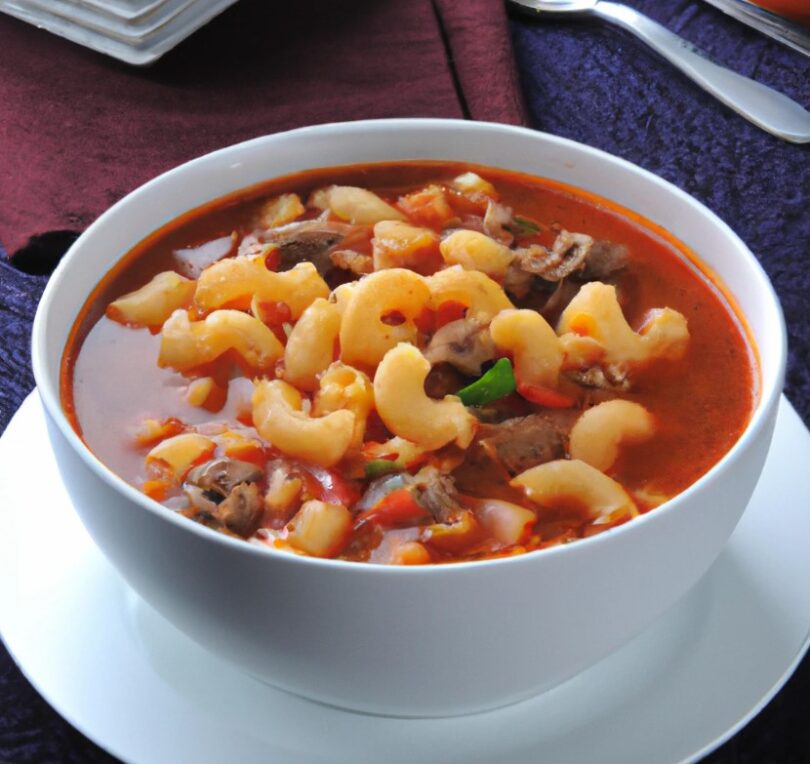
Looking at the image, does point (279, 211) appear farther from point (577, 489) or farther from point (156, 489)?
point (577, 489)

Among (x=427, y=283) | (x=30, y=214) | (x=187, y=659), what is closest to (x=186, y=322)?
(x=427, y=283)

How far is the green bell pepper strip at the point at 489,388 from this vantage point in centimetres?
149

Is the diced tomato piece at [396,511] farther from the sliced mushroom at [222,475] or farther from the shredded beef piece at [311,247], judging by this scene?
the shredded beef piece at [311,247]

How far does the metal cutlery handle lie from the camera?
8.50 feet

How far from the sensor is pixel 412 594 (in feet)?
3.73

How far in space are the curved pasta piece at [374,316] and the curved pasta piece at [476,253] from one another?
5.3 inches

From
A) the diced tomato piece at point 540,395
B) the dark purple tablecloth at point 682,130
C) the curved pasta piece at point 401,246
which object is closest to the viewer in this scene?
the diced tomato piece at point 540,395

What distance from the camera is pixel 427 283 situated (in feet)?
5.23

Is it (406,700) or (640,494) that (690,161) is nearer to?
(640,494)

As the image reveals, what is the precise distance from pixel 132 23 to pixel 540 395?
1.52 m

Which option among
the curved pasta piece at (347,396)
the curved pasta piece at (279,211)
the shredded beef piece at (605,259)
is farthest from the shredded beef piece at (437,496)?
the curved pasta piece at (279,211)

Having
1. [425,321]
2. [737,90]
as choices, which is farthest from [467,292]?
[737,90]

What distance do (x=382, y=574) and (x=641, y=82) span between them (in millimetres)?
1934

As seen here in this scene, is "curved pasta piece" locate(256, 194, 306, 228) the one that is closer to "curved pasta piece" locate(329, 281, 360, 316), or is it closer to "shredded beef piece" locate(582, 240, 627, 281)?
"curved pasta piece" locate(329, 281, 360, 316)
